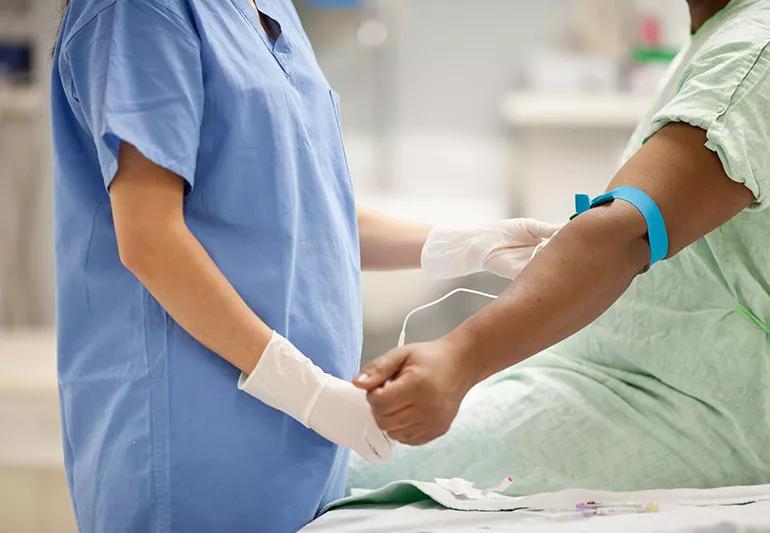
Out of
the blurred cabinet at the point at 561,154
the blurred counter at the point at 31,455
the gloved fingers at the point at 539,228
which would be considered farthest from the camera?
the blurred cabinet at the point at 561,154

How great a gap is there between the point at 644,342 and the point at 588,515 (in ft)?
0.87

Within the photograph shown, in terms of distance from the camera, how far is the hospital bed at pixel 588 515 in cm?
119

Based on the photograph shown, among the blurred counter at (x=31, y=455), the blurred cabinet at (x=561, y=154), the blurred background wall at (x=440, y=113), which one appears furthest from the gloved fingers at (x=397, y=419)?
the blurred cabinet at (x=561, y=154)

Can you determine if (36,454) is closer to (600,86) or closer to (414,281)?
(414,281)

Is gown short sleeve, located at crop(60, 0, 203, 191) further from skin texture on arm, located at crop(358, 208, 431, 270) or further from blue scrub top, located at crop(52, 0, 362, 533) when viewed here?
skin texture on arm, located at crop(358, 208, 431, 270)

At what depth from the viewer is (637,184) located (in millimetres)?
1202

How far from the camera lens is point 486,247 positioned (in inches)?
59.1

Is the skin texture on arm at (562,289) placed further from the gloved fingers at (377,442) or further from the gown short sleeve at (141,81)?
the gown short sleeve at (141,81)

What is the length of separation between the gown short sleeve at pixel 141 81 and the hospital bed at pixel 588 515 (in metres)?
0.45

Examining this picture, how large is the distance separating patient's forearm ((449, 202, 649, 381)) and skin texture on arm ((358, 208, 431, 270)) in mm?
417

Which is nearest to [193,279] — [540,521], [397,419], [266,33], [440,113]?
[397,419]

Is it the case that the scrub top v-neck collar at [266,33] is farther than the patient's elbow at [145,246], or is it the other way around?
the scrub top v-neck collar at [266,33]

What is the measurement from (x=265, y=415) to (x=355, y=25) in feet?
10.8

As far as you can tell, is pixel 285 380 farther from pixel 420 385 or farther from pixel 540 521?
pixel 540 521
